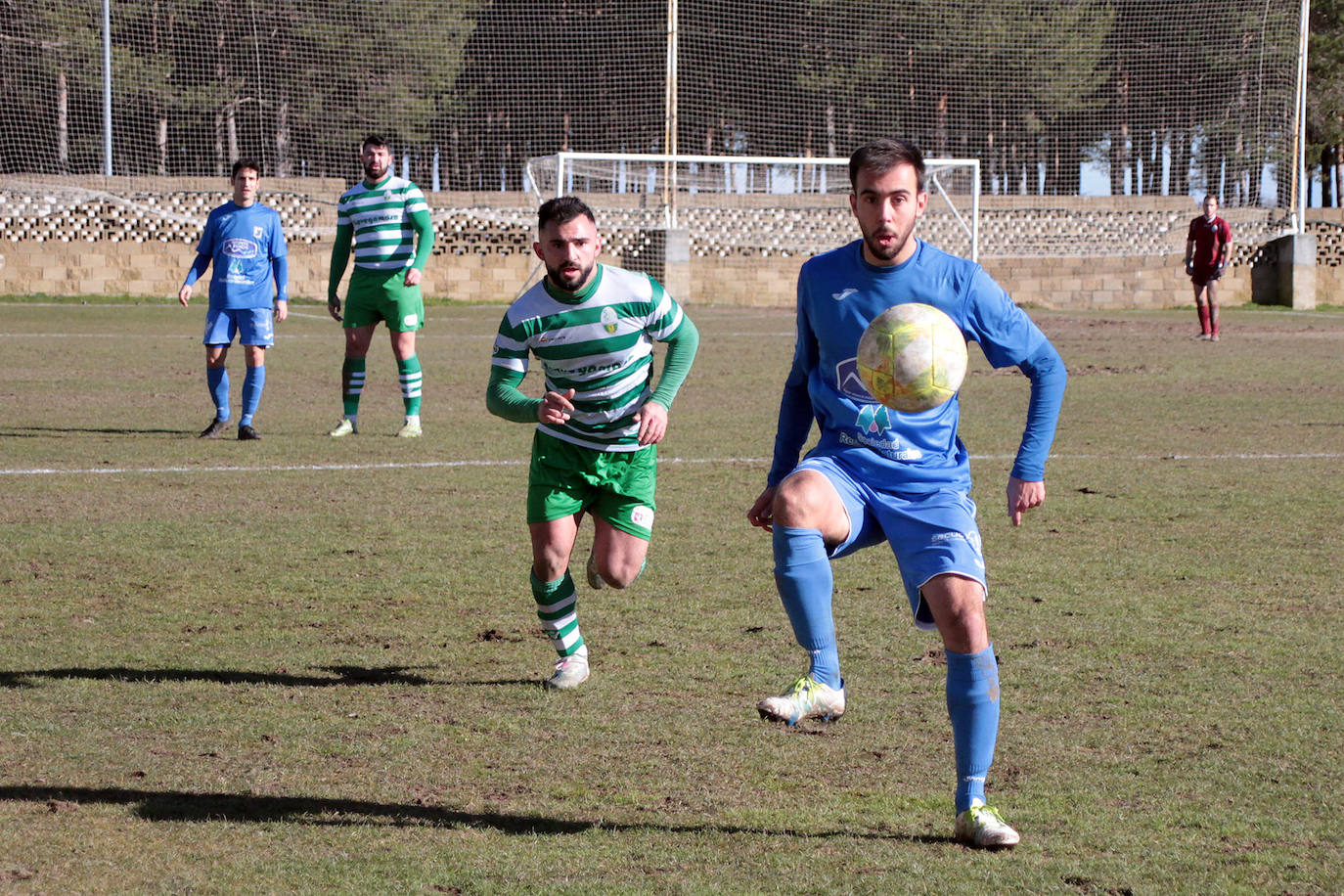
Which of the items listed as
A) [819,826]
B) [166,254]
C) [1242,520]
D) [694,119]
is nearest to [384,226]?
[1242,520]

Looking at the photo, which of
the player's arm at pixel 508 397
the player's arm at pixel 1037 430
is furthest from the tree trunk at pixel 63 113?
the player's arm at pixel 1037 430

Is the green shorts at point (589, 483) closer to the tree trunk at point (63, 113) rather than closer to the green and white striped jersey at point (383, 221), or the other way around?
the green and white striped jersey at point (383, 221)

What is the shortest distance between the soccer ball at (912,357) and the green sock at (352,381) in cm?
792

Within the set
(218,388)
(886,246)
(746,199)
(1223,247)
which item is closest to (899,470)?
(886,246)

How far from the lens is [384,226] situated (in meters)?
11.1

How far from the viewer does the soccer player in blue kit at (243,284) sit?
11.0 metres

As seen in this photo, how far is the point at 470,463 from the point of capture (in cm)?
1008

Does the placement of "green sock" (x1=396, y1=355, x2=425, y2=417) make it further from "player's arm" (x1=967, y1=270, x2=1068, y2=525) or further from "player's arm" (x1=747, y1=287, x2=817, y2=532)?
"player's arm" (x1=967, y1=270, x2=1068, y2=525)

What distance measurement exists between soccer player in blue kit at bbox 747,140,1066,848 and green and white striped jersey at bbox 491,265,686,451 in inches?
45.0

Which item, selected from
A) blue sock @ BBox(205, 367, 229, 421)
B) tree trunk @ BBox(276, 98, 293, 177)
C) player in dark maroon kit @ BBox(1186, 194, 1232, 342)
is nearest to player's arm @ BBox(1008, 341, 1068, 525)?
blue sock @ BBox(205, 367, 229, 421)

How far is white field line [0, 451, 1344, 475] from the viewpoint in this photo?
9523mm

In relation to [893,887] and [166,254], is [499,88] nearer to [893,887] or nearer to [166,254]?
[166,254]

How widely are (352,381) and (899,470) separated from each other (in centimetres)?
802

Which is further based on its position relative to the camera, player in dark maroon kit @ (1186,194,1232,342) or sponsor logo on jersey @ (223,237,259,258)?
player in dark maroon kit @ (1186,194,1232,342)
